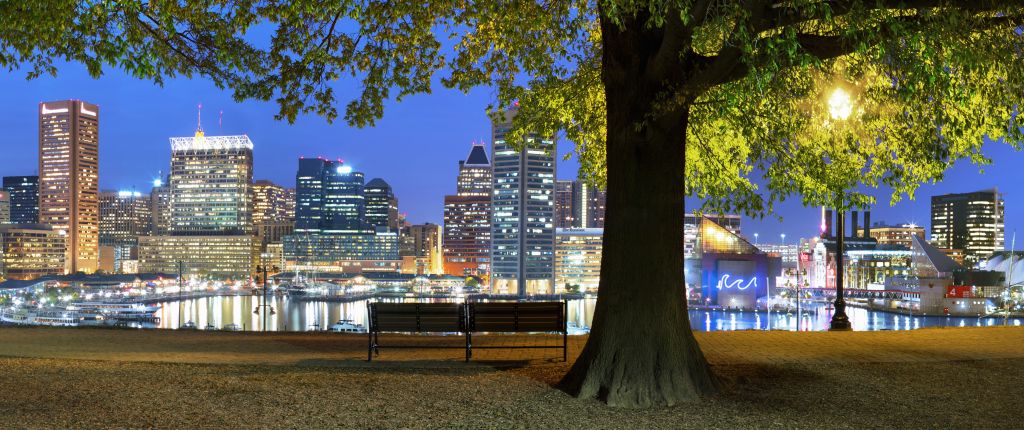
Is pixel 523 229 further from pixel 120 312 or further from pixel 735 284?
pixel 120 312

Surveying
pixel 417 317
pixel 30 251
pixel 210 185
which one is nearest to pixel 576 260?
pixel 210 185

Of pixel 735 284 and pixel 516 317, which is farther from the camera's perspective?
pixel 735 284

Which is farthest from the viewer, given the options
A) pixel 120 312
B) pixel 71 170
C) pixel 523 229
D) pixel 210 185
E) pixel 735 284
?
pixel 71 170

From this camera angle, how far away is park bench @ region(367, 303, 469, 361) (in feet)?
28.1

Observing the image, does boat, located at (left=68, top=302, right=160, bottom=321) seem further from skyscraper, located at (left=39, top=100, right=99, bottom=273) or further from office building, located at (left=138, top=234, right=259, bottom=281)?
skyscraper, located at (left=39, top=100, right=99, bottom=273)

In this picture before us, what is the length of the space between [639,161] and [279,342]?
6527 millimetres

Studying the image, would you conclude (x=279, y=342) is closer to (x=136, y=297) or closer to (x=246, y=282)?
(x=136, y=297)

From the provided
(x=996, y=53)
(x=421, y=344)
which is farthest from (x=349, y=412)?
(x=996, y=53)

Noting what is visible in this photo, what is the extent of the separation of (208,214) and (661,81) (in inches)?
7696

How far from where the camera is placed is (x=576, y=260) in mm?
147875

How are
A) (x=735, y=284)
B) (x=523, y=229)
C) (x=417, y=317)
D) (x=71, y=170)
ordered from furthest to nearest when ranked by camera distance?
(x=71, y=170) < (x=523, y=229) < (x=735, y=284) < (x=417, y=317)

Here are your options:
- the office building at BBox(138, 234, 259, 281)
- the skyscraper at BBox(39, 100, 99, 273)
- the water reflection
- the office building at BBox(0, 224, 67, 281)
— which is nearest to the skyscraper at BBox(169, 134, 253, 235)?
the office building at BBox(138, 234, 259, 281)

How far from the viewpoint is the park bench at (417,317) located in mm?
8555

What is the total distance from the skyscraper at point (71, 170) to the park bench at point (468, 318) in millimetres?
200821
